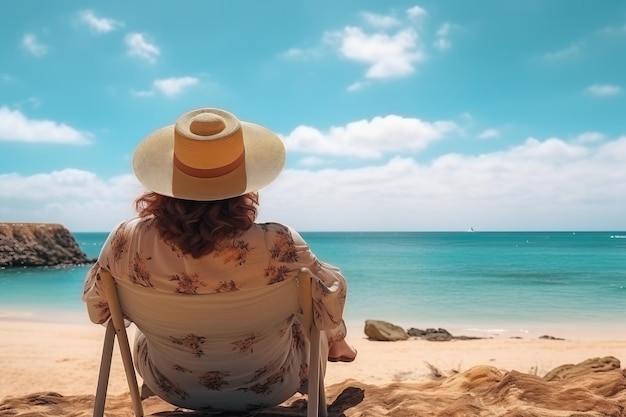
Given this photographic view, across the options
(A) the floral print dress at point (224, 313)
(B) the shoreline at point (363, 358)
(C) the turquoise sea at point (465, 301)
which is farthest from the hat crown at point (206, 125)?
(C) the turquoise sea at point (465, 301)

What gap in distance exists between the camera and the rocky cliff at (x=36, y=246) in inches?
1209

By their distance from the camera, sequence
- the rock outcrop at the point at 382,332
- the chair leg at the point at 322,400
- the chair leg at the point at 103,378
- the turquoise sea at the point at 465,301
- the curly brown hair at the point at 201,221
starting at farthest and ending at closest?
the turquoise sea at the point at 465,301 → the rock outcrop at the point at 382,332 → the chair leg at the point at 322,400 → the chair leg at the point at 103,378 → the curly brown hair at the point at 201,221

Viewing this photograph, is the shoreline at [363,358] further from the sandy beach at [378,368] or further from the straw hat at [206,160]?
the straw hat at [206,160]

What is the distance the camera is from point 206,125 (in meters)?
2.18

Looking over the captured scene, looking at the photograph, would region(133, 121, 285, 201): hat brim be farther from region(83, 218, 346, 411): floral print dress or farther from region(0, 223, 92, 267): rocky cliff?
region(0, 223, 92, 267): rocky cliff

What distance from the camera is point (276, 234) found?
2150 millimetres

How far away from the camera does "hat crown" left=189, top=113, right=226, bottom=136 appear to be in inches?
85.7

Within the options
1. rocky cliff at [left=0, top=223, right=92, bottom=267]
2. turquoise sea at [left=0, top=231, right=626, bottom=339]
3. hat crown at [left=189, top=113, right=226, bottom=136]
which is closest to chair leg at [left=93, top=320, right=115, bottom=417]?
hat crown at [left=189, top=113, right=226, bottom=136]

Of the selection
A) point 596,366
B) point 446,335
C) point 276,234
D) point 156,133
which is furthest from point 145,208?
point 446,335

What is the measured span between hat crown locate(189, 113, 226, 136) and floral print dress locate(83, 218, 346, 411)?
15.6 inches

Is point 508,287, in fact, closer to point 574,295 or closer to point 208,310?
point 574,295

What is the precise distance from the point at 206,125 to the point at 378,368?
4615 millimetres

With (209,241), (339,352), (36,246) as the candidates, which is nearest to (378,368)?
(339,352)

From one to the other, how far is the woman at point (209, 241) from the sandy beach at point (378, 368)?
76 centimetres
